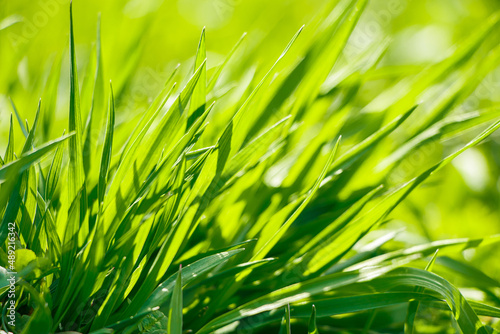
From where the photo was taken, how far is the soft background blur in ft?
2.92

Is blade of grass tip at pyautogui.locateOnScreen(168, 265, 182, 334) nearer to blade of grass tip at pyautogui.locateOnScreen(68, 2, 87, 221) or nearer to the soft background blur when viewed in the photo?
blade of grass tip at pyautogui.locateOnScreen(68, 2, 87, 221)

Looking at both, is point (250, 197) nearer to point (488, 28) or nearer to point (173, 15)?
point (488, 28)

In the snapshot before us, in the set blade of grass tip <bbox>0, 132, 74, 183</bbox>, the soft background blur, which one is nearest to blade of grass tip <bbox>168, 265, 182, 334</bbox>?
blade of grass tip <bbox>0, 132, 74, 183</bbox>

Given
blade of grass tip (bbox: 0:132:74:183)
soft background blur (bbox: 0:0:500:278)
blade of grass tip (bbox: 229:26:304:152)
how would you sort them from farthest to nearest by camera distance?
soft background blur (bbox: 0:0:500:278) → blade of grass tip (bbox: 229:26:304:152) → blade of grass tip (bbox: 0:132:74:183)

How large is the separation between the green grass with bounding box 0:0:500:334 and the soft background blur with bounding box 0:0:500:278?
12cm

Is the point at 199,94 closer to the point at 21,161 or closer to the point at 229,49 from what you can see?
the point at 21,161

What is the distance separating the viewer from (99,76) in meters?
0.67

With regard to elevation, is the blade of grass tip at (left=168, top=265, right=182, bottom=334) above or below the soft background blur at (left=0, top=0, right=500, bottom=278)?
below

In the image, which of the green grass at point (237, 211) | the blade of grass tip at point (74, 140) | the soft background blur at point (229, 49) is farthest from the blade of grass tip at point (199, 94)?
the soft background blur at point (229, 49)

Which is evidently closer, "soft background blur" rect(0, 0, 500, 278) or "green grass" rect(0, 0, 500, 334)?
"green grass" rect(0, 0, 500, 334)

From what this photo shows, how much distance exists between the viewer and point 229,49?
4.13 feet

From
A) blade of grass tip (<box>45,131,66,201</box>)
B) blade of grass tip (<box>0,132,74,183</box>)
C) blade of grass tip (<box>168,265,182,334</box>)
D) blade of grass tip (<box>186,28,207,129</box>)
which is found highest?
blade of grass tip (<box>186,28,207,129</box>)

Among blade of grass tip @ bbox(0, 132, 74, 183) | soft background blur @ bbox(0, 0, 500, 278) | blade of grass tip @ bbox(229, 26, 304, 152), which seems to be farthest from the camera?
soft background blur @ bbox(0, 0, 500, 278)

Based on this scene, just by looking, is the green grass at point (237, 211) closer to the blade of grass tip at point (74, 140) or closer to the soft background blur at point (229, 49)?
the blade of grass tip at point (74, 140)
